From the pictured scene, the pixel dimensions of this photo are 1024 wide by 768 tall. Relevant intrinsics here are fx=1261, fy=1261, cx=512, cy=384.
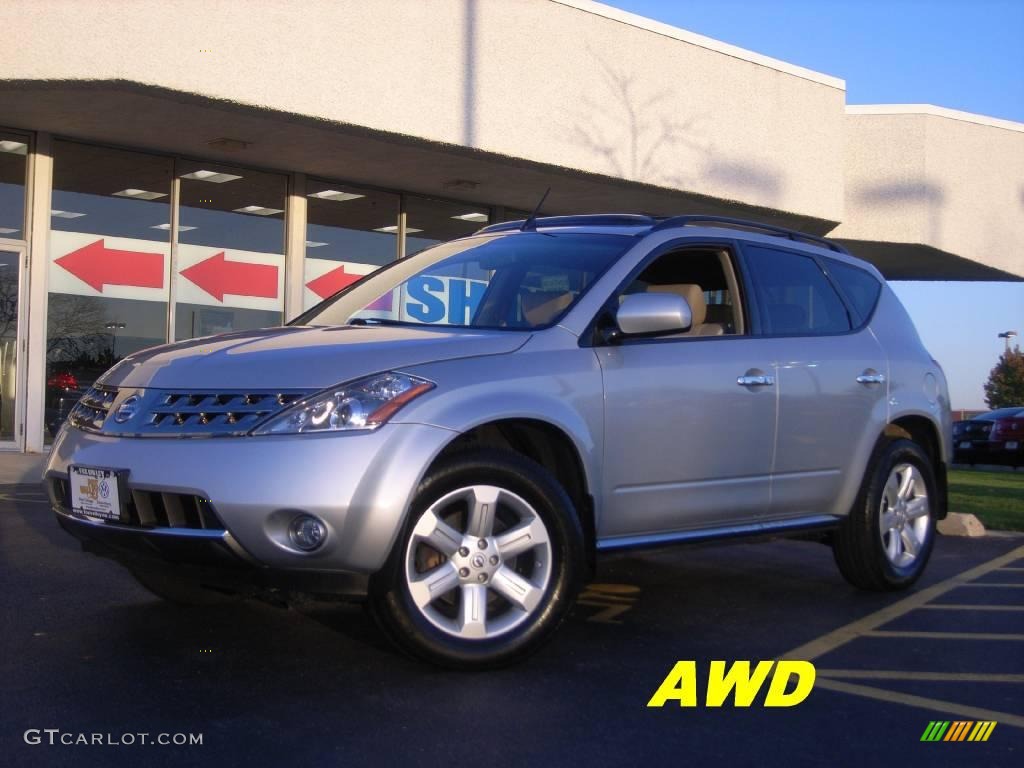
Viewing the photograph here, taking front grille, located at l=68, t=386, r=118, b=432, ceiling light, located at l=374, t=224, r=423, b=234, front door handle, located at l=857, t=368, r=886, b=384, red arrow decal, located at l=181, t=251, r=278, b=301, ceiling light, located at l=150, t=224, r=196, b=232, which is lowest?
front grille, located at l=68, t=386, r=118, b=432

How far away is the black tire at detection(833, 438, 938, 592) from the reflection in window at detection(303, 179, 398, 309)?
11055 mm

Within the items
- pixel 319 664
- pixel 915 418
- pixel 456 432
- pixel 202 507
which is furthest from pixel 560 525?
pixel 915 418

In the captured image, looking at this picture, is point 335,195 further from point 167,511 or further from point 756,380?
point 167,511

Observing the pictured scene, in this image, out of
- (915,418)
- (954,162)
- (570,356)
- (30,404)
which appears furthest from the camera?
(954,162)

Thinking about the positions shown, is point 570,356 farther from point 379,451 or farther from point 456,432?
point 379,451

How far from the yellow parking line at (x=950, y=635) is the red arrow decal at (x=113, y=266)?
37.6 ft

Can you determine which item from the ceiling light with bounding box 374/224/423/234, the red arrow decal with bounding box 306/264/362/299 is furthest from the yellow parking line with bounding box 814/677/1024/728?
the ceiling light with bounding box 374/224/423/234

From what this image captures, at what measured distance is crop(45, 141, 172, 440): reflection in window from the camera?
14344 mm

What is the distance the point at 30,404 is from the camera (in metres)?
14.1

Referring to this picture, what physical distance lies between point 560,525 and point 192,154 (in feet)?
38.8

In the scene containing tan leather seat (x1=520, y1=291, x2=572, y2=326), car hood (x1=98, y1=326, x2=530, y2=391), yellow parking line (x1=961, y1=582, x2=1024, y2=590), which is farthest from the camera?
yellow parking line (x1=961, y1=582, x2=1024, y2=590)

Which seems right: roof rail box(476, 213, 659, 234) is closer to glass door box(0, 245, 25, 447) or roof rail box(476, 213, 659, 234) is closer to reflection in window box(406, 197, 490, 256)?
glass door box(0, 245, 25, 447)

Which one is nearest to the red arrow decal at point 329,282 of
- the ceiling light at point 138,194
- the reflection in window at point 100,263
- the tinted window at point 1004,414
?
the reflection in window at point 100,263

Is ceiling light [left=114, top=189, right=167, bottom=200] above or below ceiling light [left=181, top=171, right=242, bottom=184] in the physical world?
below
